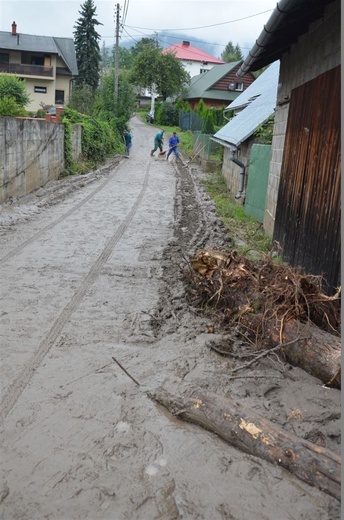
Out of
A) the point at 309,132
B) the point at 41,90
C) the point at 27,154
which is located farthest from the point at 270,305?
the point at 41,90

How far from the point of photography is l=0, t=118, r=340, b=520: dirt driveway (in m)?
3.22

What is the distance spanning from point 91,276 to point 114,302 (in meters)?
1.17

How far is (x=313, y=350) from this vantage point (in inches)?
186

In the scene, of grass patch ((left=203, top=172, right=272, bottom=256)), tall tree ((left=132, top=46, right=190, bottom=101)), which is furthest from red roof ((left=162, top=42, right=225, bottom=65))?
grass patch ((left=203, top=172, right=272, bottom=256))

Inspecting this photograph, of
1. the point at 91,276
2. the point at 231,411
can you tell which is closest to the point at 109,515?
the point at 231,411

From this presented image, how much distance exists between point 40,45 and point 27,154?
3964 centimetres

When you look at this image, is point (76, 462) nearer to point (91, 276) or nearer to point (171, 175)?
point (91, 276)

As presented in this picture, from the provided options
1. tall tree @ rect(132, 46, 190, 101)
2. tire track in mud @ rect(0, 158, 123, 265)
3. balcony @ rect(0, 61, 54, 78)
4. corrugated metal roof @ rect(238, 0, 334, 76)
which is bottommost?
tire track in mud @ rect(0, 158, 123, 265)

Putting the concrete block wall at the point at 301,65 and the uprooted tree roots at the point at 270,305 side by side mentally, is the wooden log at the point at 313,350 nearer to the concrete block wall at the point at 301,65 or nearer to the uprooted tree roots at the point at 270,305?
the uprooted tree roots at the point at 270,305

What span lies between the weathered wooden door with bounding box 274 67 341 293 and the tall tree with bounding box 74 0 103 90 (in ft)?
171

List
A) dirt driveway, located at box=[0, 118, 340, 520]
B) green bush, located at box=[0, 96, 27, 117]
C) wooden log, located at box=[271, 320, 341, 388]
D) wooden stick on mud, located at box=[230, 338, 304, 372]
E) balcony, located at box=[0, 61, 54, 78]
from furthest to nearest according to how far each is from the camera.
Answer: balcony, located at box=[0, 61, 54, 78]
green bush, located at box=[0, 96, 27, 117]
wooden stick on mud, located at box=[230, 338, 304, 372]
wooden log, located at box=[271, 320, 341, 388]
dirt driveway, located at box=[0, 118, 340, 520]

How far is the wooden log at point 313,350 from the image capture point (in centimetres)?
452

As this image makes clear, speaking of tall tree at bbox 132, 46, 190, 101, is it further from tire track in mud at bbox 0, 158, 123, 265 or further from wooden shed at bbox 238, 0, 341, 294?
wooden shed at bbox 238, 0, 341, 294

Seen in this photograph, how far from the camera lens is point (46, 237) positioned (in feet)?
33.1
